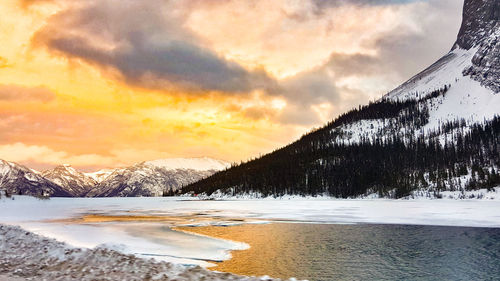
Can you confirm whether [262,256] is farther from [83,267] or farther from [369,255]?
[83,267]

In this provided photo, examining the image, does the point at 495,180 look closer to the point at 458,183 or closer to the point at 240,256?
the point at 458,183

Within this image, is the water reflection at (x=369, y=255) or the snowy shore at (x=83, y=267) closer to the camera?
the snowy shore at (x=83, y=267)

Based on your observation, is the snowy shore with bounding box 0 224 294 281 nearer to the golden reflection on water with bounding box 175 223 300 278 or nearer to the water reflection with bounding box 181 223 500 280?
the golden reflection on water with bounding box 175 223 300 278

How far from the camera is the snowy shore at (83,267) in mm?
11922

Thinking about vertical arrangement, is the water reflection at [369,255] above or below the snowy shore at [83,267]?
below

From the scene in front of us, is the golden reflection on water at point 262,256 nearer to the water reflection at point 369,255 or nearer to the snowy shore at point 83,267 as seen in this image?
the water reflection at point 369,255

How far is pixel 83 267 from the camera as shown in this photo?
43.6 ft

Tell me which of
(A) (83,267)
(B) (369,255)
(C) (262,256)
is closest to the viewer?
(A) (83,267)

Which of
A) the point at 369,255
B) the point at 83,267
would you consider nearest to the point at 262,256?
the point at 369,255

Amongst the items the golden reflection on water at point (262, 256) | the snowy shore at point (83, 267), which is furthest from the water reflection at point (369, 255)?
the snowy shore at point (83, 267)

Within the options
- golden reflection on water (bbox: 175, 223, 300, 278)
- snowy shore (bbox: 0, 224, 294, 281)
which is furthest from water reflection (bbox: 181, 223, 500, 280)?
snowy shore (bbox: 0, 224, 294, 281)

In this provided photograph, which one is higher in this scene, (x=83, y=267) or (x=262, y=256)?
(x=83, y=267)

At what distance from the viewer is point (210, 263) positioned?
17266 mm

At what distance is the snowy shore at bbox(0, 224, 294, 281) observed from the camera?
11922 millimetres
